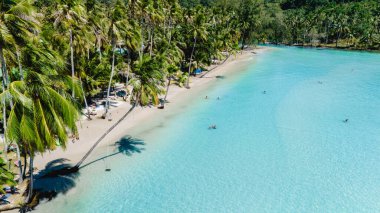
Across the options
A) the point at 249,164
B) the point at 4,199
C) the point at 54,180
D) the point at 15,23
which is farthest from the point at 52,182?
the point at 249,164

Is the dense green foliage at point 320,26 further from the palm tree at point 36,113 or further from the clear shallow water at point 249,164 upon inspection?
the palm tree at point 36,113

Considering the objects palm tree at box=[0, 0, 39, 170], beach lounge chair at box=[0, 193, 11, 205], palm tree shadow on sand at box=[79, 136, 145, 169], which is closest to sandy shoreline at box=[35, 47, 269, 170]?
palm tree shadow on sand at box=[79, 136, 145, 169]

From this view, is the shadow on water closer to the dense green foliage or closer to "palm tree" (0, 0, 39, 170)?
"palm tree" (0, 0, 39, 170)

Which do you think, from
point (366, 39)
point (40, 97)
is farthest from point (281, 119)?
point (366, 39)

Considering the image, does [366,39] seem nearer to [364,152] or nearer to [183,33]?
[183,33]

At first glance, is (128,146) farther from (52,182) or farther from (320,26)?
(320,26)

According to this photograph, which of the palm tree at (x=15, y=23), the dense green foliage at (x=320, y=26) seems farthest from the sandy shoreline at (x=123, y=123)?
the dense green foliage at (x=320, y=26)

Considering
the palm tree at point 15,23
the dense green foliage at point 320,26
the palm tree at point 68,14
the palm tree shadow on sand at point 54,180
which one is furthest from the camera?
the dense green foliage at point 320,26

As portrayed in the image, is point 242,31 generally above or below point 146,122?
above
